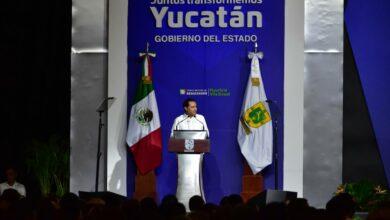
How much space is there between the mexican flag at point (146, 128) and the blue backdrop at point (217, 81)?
17 centimetres

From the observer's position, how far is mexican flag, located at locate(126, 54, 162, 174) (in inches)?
497

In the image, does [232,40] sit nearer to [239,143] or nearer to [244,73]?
[244,73]

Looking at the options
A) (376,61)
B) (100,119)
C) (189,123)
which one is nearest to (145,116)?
(100,119)

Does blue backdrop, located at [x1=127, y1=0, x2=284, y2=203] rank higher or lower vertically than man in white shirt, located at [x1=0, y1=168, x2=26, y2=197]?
higher

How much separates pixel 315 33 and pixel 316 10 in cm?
36

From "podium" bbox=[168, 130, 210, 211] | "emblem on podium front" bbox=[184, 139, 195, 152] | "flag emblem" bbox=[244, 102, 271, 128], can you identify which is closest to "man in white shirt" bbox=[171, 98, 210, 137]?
"podium" bbox=[168, 130, 210, 211]

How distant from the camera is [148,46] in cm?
1280

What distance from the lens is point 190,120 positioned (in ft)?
39.6

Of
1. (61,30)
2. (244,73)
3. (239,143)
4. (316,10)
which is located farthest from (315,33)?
(61,30)

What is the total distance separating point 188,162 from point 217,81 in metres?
1.63

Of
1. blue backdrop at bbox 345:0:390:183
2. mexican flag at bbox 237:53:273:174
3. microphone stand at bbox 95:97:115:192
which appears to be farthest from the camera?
blue backdrop at bbox 345:0:390:183

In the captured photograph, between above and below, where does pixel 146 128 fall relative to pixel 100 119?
below

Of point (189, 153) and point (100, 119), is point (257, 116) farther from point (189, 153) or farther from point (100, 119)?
point (100, 119)

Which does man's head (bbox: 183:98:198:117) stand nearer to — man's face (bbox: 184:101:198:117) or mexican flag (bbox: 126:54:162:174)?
man's face (bbox: 184:101:198:117)
